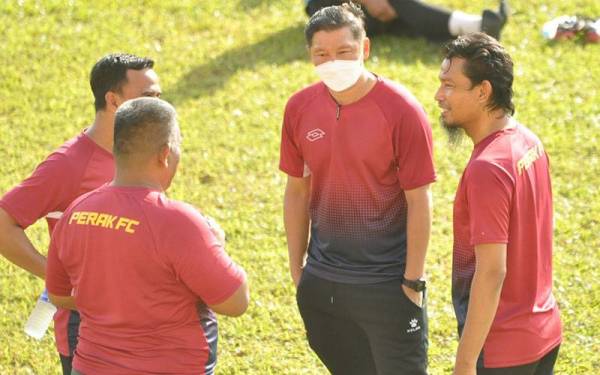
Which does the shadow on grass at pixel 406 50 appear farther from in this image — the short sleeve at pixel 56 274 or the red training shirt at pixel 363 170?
the short sleeve at pixel 56 274

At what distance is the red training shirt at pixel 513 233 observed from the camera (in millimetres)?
4285

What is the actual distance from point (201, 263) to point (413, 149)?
4.36ft

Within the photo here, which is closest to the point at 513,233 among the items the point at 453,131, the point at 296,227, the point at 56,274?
the point at 453,131

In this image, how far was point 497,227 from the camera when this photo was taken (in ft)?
14.0

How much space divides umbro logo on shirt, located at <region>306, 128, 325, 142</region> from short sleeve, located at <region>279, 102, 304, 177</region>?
0.12 metres

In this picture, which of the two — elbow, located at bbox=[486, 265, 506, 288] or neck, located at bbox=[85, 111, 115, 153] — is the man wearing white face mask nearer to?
elbow, located at bbox=[486, 265, 506, 288]

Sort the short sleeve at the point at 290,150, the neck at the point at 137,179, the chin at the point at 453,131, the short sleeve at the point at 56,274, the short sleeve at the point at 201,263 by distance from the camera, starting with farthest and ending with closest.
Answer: the short sleeve at the point at 290,150 < the chin at the point at 453,131 < the short sleeve at the point at 56,274 < the neck at the point at 137,179 < the short sleeve at the point at 201,263

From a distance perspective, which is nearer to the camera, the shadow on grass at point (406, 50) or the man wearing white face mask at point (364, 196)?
the man wearing white face mask at point (364, 196)

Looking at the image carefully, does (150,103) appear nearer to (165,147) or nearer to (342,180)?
(165,147)

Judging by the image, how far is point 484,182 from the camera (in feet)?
14.0

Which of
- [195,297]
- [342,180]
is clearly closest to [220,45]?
[342,180]

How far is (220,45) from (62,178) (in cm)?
674

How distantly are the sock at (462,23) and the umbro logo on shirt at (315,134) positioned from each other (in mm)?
5997

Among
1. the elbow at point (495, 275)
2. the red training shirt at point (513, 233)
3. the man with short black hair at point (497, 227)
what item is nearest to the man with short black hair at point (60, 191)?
the man with short black hair at point (497, 227)
